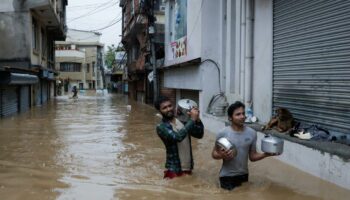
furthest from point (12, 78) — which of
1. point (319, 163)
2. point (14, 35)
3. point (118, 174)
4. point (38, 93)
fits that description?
point (319, 163)

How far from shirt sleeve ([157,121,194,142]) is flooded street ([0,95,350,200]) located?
753 mm

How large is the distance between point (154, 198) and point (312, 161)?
2427 mm

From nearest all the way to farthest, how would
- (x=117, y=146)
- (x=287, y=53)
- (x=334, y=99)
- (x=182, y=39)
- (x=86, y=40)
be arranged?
(x=334, y=99) → (x=287, y=53) → (x=117, y=146) → (x=182, y=39) → (x=86, y=40)

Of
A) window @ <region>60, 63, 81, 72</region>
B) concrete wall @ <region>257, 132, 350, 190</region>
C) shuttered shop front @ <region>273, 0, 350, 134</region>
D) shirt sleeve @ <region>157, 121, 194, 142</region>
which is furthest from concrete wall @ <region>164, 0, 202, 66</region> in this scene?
window @ <region>60, 63, 81, 72</region>

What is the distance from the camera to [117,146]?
12.1 meters

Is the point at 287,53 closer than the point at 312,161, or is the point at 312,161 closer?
the point at 312,161

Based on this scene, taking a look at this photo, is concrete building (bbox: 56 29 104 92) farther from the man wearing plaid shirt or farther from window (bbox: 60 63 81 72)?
the man wearing plaid shirt

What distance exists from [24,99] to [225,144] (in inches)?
876

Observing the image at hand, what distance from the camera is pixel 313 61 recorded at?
27.5 ft

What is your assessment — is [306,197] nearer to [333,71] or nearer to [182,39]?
[333,71]

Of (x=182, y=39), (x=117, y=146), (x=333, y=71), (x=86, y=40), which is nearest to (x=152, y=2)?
(x=182, y=39)

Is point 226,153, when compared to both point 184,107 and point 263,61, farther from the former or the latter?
point 263,61

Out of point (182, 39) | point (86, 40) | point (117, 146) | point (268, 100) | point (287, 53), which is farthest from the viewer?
point (86, 40)

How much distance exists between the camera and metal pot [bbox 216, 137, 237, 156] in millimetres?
5219
